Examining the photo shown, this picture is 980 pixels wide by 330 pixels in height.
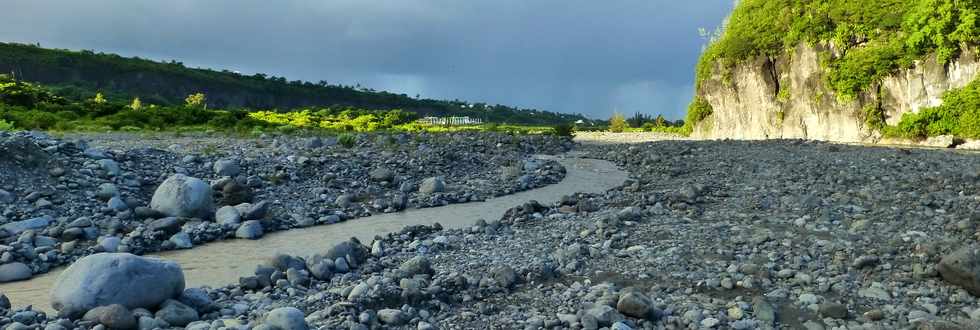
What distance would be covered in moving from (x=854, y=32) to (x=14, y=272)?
40.8 m

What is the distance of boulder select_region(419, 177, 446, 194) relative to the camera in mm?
15470

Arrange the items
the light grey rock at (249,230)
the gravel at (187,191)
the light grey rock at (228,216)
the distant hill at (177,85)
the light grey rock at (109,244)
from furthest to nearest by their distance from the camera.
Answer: the distant hill at (177,85)
the light grey rock at (228,216)
the light grey rock at (249,230)
the gravel at (187,191)
the light grey rock at (109,244)

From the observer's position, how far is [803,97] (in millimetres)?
41656

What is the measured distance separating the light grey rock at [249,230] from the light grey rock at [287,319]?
5.56 meters

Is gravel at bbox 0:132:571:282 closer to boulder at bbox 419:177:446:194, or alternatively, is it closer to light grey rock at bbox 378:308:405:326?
boulder at bbox 419:177:446:194

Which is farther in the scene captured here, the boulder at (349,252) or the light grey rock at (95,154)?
the light grey rock at (95,154)

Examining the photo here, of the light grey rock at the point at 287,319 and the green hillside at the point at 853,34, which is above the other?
the green hillside at the point at 853,34

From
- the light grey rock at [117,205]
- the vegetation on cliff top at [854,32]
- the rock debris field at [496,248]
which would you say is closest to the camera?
the rock debris field at [496,248]

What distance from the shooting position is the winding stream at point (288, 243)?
7773mm

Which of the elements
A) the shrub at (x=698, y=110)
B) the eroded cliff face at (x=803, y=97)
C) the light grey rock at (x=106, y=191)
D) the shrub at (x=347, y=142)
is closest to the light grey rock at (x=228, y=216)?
the light grey rock at (x=106, y=191)

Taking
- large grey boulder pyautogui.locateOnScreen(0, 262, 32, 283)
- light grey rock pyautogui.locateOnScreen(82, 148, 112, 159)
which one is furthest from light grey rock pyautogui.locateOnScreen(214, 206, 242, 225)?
light grey rock pyautogui.locateOnScreen(82, 148, 112, 159)

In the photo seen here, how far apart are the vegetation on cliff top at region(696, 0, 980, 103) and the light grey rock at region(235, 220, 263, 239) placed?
3351cm

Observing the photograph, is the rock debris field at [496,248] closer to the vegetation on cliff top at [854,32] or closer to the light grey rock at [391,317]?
the light grey rock at [391,317]

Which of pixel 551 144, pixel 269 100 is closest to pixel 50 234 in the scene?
pixel 551 144
